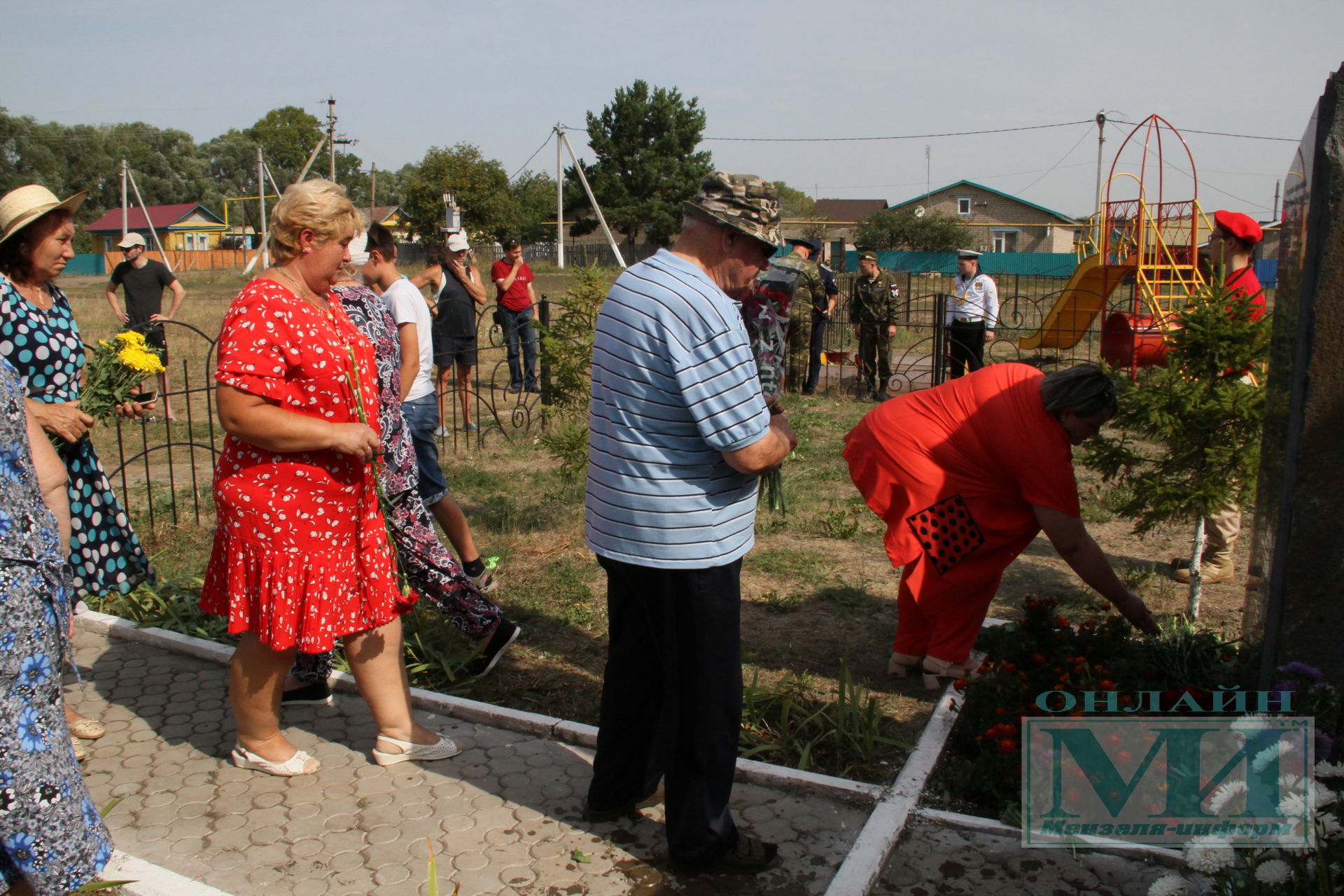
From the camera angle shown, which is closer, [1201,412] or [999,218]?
[1201,412]

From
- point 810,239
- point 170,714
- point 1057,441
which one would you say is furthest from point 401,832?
point 810,239

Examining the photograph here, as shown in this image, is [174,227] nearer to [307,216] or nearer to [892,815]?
[307,216]

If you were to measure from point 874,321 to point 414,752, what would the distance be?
30.7 feet

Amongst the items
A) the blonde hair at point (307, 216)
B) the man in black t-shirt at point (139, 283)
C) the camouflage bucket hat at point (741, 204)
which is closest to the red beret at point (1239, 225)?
the camouflage bucket hat at point (741, 204)

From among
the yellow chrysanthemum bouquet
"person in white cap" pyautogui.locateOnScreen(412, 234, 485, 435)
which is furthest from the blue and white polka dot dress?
"person in white cap" pyautogui.locateOnScreen(412, 234, 485, 435)

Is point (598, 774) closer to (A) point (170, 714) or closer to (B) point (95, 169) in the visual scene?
(A) point (170, 714)

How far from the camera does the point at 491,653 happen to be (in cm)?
418

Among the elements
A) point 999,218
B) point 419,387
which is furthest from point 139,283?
point 999,218

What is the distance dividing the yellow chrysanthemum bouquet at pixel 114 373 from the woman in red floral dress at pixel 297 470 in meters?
1.21

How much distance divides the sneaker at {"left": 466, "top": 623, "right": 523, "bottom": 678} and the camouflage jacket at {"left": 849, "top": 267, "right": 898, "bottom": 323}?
332 inches

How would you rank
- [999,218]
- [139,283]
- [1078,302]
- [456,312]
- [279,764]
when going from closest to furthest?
1. [279,764]
2. [456,312]
3. [139,283]
4. [1078,302]
5. [999,218]

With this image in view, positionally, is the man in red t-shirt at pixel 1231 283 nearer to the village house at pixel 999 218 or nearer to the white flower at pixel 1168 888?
the white flower at pixel 1168 888

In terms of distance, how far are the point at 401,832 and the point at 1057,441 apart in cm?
258

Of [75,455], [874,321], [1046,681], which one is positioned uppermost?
[874,321]
